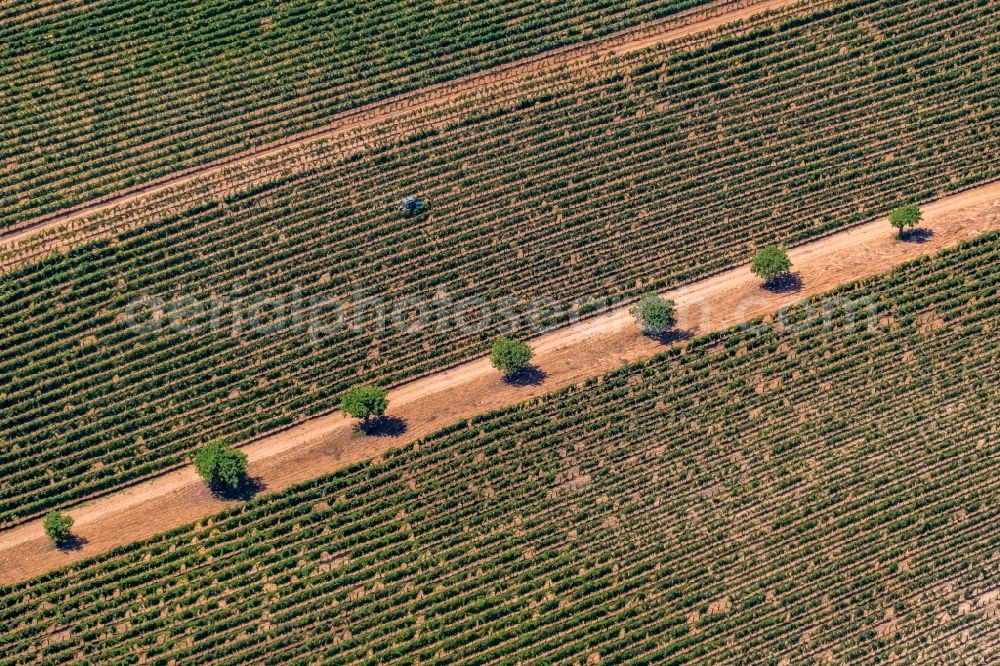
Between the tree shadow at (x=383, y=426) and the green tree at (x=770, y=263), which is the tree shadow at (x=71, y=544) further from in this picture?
the green tree at (x=770, y=263)

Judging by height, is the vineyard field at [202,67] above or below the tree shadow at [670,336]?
above

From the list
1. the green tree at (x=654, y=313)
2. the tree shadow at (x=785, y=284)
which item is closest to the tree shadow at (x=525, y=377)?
the green tree at (x=654, y=313)

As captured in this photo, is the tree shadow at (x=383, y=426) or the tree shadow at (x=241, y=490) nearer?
the tree shadow at (x=241, y=490)

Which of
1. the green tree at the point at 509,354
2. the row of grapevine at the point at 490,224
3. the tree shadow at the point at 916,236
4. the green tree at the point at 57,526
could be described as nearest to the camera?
the green tree at the point at 57,526

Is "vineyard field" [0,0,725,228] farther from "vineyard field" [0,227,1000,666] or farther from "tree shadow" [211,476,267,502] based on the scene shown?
"vineyard field" [0,227,1000,666]

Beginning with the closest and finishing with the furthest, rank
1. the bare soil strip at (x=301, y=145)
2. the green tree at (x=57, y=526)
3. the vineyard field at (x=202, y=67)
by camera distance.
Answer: the green tree at (x=57, y=526), the bare soil strip at (x=301, y=145), the vineyard field at (x=202, y=67)

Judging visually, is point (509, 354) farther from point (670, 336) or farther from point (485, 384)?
point (670, 336)

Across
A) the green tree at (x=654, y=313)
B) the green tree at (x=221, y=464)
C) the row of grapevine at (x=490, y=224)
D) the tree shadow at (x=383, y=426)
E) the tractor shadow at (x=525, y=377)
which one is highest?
the row of grapevine at (x=490, y=224)
